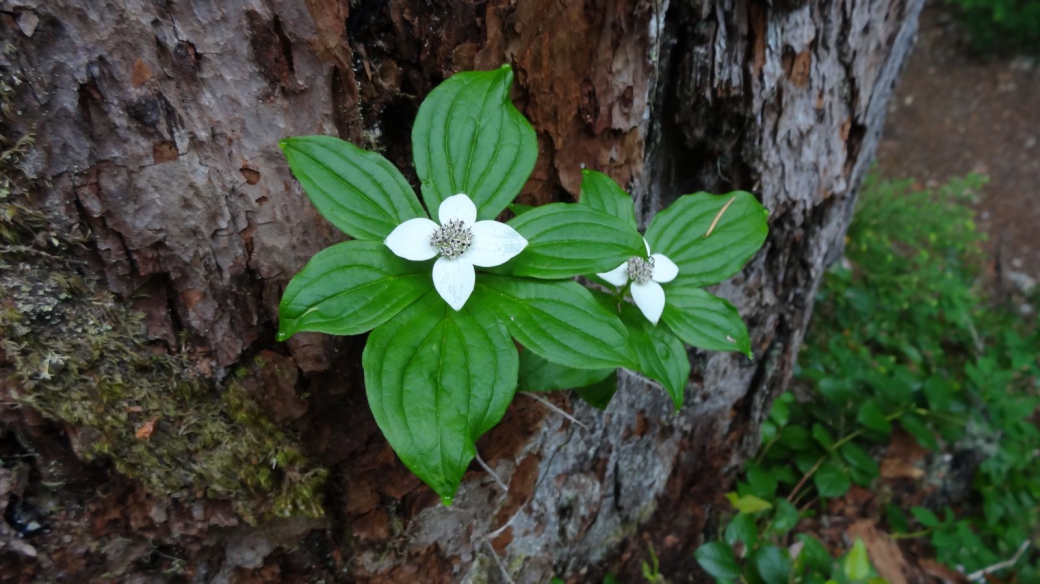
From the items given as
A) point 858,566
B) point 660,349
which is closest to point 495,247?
point 660,349

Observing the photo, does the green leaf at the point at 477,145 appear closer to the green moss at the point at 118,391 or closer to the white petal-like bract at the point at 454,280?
the white petal-like bract at the point at 454,280

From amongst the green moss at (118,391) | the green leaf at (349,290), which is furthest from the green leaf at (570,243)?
the green moss at (118,391)

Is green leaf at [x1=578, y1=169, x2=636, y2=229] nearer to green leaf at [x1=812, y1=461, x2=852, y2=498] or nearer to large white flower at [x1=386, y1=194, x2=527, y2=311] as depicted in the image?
large white flower at [x1=386, y1=194, x2=527, y2=311]

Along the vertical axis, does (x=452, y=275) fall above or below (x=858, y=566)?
above

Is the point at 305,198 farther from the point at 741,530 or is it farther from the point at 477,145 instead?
the point at 741,530

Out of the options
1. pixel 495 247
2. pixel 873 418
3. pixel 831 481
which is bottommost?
pixel 831 481

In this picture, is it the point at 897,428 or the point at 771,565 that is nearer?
the point at 771,565
